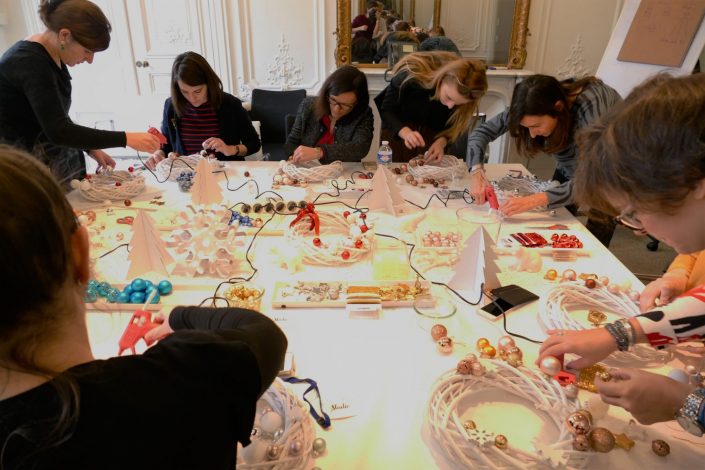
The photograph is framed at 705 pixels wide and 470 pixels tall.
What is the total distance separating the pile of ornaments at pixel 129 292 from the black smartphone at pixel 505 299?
31.0 inches

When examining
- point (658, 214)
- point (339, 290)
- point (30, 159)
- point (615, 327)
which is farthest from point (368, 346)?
point (30, 159)

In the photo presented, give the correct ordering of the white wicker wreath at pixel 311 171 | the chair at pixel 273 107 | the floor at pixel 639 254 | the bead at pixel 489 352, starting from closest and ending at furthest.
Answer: the bead at pixel 489 352 → the white wicker wreath at pixel 311 171 → the floor at pixel 639 254 → the chair at pixel 273 107

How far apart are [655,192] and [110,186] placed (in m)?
1.76

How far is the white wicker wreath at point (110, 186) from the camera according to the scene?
5.76ft

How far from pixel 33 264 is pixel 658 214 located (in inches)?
35.5

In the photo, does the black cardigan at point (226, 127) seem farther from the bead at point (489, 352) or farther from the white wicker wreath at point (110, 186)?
the bead at point (489, 352)

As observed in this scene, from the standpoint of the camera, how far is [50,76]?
1.68 m

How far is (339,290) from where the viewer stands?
47.0 inches

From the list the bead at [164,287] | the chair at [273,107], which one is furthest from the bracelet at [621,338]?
the chair at [273,107]

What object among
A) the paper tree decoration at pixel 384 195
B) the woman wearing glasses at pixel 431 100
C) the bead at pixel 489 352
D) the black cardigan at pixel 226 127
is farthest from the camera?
the black cardigan at pixel 226 127

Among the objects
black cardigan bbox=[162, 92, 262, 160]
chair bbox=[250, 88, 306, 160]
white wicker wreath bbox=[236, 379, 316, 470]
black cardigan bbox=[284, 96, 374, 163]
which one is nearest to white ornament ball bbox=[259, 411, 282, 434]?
white wicker wreath bbox=[236, 379, 316, 470]

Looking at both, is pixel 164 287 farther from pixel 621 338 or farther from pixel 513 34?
pixel 513 34

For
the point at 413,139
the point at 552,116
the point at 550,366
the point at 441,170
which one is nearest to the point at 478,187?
the point at 441,170

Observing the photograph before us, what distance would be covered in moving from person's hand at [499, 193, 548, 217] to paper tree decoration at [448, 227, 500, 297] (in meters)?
0.48
